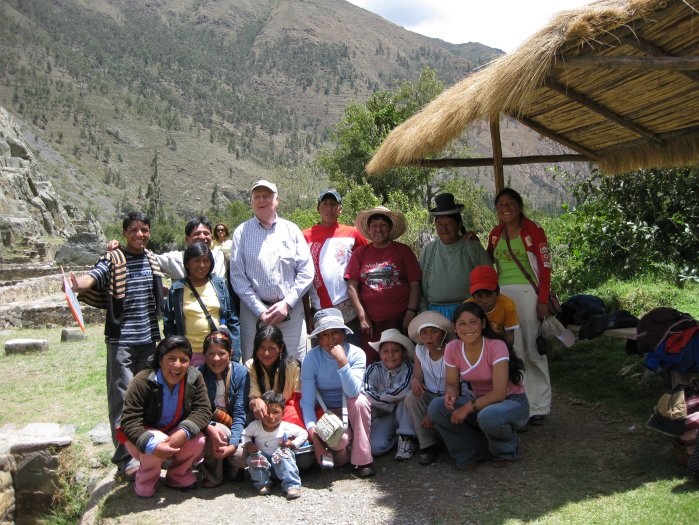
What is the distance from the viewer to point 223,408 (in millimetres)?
3881

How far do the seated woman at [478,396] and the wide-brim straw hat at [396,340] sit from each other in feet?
1.42

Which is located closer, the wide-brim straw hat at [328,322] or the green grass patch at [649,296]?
the wide-brim straw hat at [328,322]

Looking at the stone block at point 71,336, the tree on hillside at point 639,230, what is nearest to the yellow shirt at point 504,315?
the tree on hillside at point 639,230

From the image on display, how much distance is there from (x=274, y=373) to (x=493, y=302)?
4.87 ft

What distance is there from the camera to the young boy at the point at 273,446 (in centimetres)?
367

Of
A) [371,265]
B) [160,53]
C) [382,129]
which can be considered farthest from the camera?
[160,53]

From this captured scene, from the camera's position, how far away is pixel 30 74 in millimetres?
84250

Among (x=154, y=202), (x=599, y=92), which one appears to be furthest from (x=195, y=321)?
(x=154, y=202)

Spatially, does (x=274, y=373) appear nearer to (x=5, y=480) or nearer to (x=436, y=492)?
(x=436, y=492)

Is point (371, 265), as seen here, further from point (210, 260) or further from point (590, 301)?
point (590, 301)

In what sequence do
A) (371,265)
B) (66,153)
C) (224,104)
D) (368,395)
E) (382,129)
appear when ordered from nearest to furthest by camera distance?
(368,395)
(371,265)
(382,129)
(66,153)
(224,104)

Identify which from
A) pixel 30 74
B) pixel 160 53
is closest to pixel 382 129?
pixel 30 74

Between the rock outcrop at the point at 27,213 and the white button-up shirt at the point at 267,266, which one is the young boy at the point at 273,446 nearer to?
the white button-up shirt at the point at 267,266

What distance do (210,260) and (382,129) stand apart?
63.3 ft
